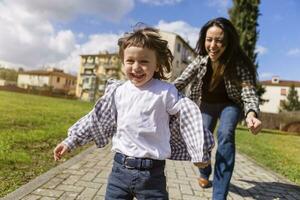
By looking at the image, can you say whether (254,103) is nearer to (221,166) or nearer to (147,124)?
(221,166)

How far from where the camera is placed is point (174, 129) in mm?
2801

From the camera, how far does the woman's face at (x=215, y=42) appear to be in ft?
14.1

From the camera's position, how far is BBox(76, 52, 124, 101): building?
272 feet

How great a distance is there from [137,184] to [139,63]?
0.82 meters

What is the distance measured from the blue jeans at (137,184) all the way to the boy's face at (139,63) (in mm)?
631

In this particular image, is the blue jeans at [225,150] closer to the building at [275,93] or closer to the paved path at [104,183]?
the paved path at [104,183]

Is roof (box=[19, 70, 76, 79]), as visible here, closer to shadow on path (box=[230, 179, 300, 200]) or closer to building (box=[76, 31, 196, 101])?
building (box=[76, 31, 196, 101])

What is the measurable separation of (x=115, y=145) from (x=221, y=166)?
179cm

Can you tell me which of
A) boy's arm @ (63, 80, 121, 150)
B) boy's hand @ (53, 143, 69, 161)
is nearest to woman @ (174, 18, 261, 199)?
boy's arm @ (63, 80, 121, 150)

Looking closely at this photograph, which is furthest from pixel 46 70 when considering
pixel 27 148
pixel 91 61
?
pixel 27 148

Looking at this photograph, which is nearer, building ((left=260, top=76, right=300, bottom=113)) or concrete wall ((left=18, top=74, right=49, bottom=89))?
building ((left=260, top=76, right=300, bottom=113))

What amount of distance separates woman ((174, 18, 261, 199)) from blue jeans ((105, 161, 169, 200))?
1583 millimetres

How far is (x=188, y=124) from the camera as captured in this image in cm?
270

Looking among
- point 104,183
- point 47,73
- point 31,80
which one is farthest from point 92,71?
point 104,183
